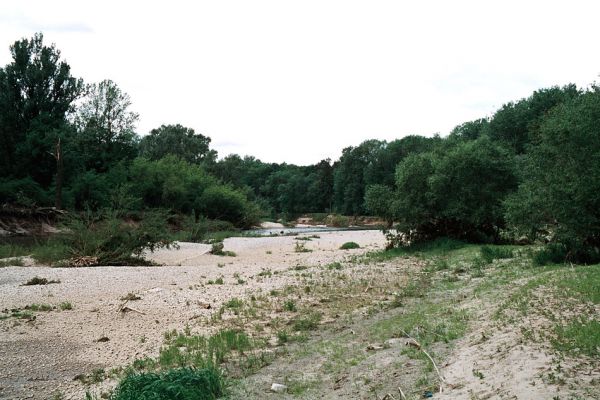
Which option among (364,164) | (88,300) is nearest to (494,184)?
(88,300)

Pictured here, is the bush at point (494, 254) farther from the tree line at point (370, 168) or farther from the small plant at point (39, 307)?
the small plant at point (39, 307)

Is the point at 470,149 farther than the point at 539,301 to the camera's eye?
Yes

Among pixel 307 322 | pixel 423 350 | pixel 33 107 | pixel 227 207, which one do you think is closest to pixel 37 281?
pixel 307 322

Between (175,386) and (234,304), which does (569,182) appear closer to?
(234,304)

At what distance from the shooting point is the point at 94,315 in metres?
13.2

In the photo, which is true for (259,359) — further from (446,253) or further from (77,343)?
(446,253)

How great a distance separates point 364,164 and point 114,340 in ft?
348

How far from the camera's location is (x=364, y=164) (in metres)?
115

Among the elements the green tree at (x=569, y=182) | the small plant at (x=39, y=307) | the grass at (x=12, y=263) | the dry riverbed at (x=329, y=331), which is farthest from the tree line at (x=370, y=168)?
the small plant at (x=39, y=307)

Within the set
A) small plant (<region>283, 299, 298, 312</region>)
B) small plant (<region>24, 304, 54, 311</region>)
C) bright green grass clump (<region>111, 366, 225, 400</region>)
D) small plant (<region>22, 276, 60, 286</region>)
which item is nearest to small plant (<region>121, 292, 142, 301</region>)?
small plant (<region>24, 304, 54, 311</region>)

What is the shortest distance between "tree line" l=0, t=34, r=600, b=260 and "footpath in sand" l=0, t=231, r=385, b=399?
30.6 feet

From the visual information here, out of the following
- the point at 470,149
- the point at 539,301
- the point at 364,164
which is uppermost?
the point at 364,164

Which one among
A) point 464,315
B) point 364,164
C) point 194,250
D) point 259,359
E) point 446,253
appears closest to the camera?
point 259,359

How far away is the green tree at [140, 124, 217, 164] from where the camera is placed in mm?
105812
